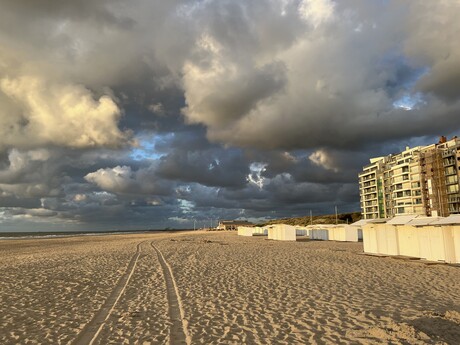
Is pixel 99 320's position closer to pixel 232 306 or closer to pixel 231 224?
pixel 232 306

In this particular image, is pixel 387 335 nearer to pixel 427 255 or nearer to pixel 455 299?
pixel 455 299

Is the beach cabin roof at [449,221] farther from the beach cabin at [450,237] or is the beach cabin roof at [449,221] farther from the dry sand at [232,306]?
the dry sand at [232,306]

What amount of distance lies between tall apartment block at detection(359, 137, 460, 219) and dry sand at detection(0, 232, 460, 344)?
190 ft

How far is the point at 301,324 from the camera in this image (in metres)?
8.72

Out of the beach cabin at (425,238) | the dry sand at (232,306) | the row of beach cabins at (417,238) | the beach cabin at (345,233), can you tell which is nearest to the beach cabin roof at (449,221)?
the row of beach cabins at (417,238)

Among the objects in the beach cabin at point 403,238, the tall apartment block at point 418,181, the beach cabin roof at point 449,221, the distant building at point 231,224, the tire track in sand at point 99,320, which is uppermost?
the tall apartment block at point 418,181

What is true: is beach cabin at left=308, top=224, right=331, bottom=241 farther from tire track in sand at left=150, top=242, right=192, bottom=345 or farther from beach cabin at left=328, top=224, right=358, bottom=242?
tire track in sand at left=150, top=242, right=192, bottom=345

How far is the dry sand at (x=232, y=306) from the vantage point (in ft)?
25.9

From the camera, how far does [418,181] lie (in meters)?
77.9

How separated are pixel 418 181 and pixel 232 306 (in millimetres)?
79234

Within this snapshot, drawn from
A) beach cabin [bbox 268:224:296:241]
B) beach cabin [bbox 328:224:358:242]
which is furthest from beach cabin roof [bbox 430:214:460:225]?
beach cabin [bbox 268:224:296:241]

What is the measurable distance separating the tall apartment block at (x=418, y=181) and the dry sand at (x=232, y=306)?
190ft

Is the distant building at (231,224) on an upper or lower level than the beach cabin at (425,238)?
upper

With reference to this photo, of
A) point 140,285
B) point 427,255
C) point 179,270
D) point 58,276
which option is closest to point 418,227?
point 427,255
